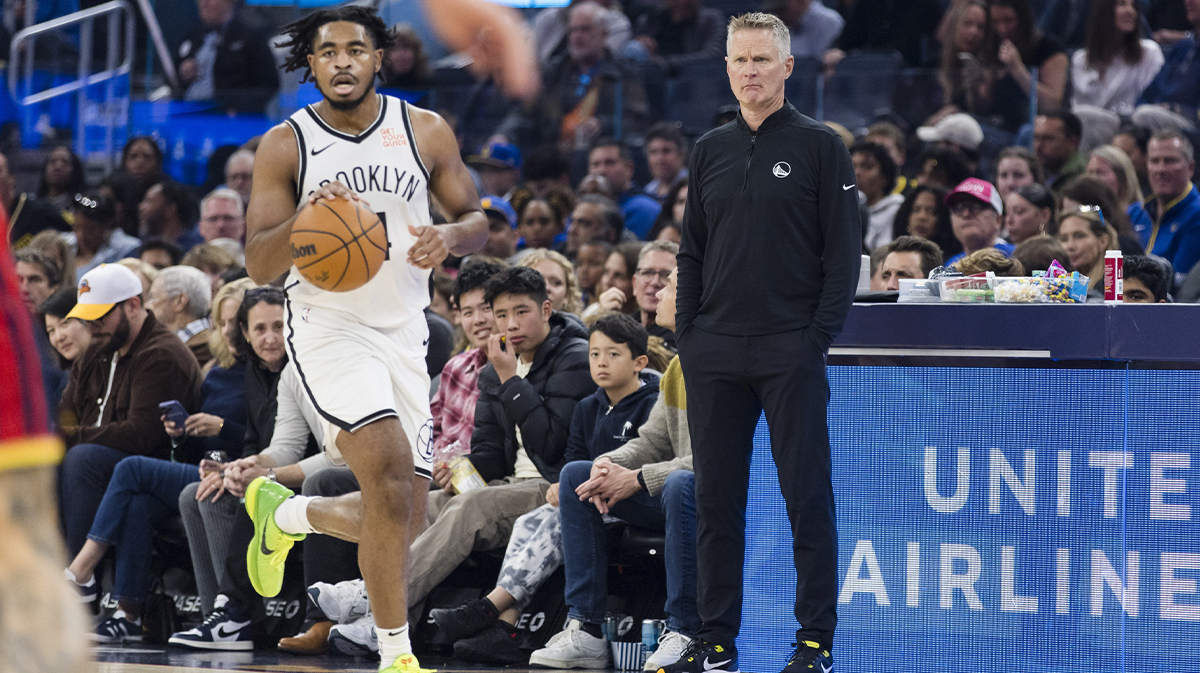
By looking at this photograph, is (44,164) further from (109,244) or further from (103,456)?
(103,456)

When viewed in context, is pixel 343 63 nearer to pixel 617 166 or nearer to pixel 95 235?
pixel 617 166

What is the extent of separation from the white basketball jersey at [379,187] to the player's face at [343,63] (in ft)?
0.34

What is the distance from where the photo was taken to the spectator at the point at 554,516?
6.12 metres

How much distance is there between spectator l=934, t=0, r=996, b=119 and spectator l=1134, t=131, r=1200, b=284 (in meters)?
1.67

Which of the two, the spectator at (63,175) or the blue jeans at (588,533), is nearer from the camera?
the blue jeans at (588,533)

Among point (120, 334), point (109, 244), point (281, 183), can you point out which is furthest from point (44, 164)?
point (281, 183)

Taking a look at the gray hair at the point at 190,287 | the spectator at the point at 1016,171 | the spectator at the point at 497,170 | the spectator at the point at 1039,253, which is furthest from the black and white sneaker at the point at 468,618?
the spectator at the point at 497,170

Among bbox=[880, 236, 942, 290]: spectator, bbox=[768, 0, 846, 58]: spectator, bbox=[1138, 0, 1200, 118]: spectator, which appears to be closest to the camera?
bbox=[880, 236, 942, 290]: spectator

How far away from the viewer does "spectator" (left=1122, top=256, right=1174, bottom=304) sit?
255 inches

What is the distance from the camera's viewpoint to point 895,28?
12.0m

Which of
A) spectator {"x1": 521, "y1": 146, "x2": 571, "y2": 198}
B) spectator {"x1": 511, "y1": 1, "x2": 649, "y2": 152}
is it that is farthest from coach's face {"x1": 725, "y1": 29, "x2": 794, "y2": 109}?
spectator {"x1": 511, "y1": 1, "x2": 649, "y2": 152}

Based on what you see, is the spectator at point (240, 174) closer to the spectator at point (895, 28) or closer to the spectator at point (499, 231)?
the spectator at point (499, 231)

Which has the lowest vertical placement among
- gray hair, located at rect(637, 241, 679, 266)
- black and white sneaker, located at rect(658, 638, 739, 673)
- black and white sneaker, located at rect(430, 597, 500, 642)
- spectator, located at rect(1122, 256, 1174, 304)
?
black and white sneaker, located at rect(430, 597, 500, 642)

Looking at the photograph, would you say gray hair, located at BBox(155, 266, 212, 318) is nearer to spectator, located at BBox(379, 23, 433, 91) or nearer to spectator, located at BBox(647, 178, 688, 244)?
spectator, located at BBox(647, 178, 688, 244)
